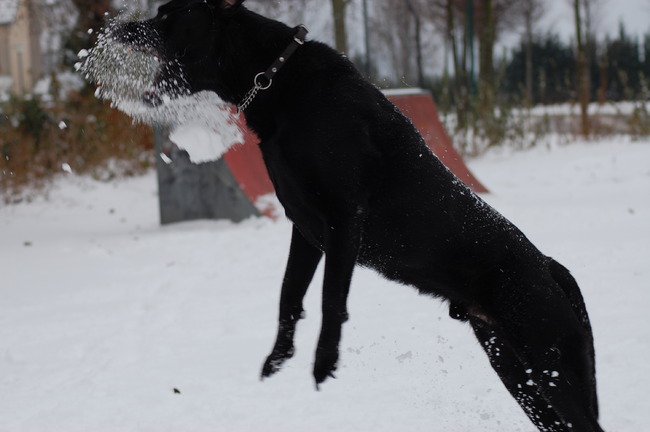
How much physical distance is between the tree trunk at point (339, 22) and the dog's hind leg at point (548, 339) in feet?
36.9

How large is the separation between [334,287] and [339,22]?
1240 centimetres

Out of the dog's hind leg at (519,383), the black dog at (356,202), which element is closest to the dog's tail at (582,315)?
the black dog at (356,202)

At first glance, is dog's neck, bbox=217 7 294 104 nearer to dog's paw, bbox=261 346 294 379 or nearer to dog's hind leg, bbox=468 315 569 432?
dog's paw, bbox=261 346 294 379

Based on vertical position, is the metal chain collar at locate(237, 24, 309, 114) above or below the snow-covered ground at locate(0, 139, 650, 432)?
above

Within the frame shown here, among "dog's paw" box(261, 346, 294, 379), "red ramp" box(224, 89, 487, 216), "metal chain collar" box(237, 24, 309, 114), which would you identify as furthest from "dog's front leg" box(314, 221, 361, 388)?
"red ramp" box(224, 89, 487, 216)

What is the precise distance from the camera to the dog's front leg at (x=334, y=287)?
2426mm

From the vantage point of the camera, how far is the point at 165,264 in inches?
296

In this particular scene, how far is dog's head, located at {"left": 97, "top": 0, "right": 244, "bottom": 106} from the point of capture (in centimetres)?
258

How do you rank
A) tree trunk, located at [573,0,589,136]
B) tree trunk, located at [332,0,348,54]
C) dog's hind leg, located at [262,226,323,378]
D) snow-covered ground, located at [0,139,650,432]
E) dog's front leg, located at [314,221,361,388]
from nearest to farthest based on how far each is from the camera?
dog's front leg, located at [314,221,361,388] → dog's hind leg, located at [262,226,323,378] → snow-covered ground, located at [0,139,650,432] → tree trunk, located at [332,0,348,54] → tree trunk, located at [573,0,589,136]

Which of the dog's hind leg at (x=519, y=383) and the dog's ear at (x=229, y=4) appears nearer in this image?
the dog's ear at (x=229, y=4)

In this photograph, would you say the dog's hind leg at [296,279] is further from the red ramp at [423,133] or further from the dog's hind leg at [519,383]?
the red ramp at [423,133]

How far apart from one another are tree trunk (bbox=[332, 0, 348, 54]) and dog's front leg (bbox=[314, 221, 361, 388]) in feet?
37.5

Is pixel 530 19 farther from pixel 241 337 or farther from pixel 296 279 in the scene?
pixel 296 279

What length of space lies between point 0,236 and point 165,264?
3433 millimetres
